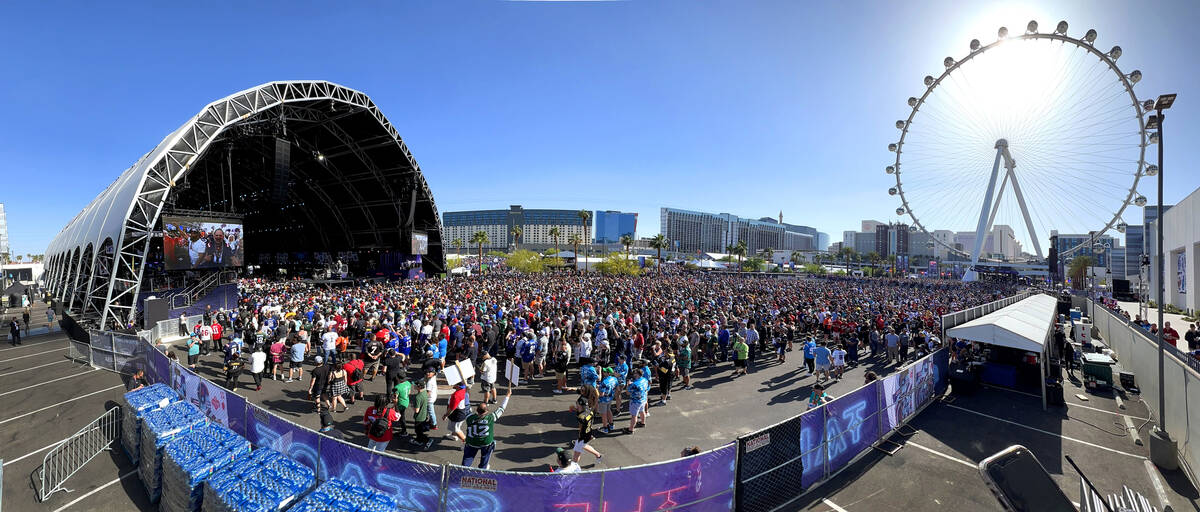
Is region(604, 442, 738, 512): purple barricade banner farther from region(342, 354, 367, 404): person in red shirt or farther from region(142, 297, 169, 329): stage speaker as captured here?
region(142, 297, 169, 329): stage speaker

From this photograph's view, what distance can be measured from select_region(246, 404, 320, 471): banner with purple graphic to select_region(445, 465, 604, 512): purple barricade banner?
7.67ft

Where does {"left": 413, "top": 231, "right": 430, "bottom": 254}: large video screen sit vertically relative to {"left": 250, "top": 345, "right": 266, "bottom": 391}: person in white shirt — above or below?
above

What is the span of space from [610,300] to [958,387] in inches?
650

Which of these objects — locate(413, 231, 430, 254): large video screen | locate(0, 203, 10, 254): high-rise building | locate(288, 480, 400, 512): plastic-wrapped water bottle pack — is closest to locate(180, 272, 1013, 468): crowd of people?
locate(288, 480, 400, 512): plastic-wrapped water bottle pack

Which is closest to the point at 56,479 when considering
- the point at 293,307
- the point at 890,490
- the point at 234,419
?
the point at 234,419

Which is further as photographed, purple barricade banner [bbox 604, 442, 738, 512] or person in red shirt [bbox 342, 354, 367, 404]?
person in red shirt [bbox 342, 354, 367, 404]

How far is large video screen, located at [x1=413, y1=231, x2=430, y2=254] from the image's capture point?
1542 inches

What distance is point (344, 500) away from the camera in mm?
4633

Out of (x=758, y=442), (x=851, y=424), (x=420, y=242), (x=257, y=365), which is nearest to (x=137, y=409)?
(x=257, y=365)

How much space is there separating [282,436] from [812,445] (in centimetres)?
787

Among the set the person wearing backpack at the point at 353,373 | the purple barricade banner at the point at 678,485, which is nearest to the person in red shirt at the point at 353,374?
the person wearing backpack at the point at 353,373

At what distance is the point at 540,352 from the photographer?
1215cm

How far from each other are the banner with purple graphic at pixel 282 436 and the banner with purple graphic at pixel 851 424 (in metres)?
7.47

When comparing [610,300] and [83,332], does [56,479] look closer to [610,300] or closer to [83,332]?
[83,332]
